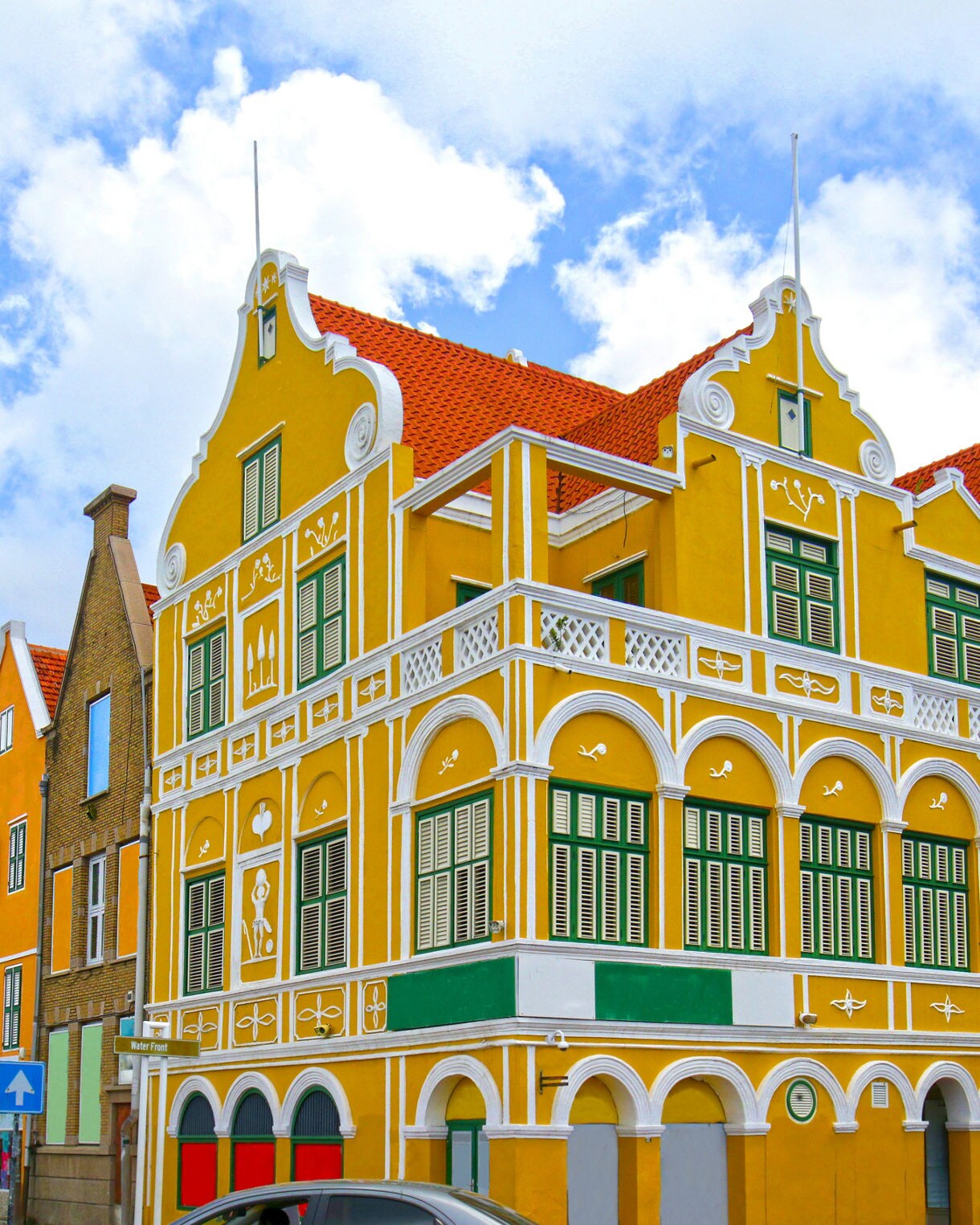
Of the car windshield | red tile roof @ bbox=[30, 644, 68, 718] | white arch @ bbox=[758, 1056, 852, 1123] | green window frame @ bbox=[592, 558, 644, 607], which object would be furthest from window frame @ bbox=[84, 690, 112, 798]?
the car windshield

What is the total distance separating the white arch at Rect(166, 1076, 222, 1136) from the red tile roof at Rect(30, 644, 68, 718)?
11.3 meters

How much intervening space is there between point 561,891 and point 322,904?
4.80 m

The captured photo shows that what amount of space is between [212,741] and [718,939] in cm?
938

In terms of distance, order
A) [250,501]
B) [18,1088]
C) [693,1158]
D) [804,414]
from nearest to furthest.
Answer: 1. [18,1088]
2. [693,1158]
3. [804,414]
4. [250,501]

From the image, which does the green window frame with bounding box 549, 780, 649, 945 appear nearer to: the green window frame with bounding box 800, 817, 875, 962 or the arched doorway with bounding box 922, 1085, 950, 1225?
the green window frame with bounding box 800, 817, 875, 962

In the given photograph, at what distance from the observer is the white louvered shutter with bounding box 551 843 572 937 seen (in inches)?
754

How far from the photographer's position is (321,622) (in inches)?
945

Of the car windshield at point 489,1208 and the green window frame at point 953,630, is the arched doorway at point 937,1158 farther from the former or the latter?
the car windshield at point 489,1208

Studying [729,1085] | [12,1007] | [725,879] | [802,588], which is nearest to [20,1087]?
[729,1085]

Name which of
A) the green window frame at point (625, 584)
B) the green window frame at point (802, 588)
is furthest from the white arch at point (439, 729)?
the green window frame at point (802, 588)

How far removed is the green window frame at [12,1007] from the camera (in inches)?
1315

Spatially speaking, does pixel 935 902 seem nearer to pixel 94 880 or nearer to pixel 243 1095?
pixel 243 1095

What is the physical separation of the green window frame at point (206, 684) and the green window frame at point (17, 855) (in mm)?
8683

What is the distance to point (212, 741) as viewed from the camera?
26.4 metres
